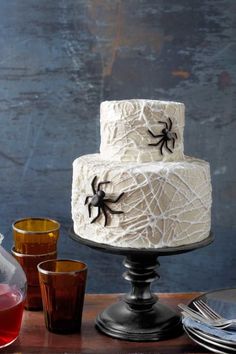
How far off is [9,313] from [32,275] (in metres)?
0.18

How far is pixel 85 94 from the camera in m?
1.55

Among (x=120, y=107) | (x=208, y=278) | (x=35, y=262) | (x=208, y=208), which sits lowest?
(x=208, y=278)

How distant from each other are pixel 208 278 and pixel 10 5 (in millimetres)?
864

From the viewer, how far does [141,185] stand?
989 mm

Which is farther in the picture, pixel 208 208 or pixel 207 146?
pixel 207 146

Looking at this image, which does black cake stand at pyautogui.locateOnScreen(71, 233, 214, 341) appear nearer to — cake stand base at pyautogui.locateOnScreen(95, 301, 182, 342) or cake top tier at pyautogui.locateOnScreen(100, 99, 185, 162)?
cake stand base at pyautogui.locateOnScreen(95, 301, 182, 342)

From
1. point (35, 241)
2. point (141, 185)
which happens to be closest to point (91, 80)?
point (35, 241)

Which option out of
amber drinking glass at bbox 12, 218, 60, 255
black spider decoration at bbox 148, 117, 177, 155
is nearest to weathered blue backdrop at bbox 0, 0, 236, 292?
amber drinking glass at bbox 12, 218, 60, 255

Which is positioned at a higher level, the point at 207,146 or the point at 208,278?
the point at 207,146

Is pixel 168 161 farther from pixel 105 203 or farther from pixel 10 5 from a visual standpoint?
pixel 10 5

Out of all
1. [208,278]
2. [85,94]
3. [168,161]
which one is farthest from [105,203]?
[208,278]

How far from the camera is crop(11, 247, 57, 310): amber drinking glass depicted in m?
1.17

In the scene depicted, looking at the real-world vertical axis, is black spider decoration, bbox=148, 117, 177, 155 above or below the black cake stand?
above

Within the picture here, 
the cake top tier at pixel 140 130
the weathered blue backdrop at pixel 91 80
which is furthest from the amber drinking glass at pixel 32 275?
the weathered blue backdrop at pixel 91 80
